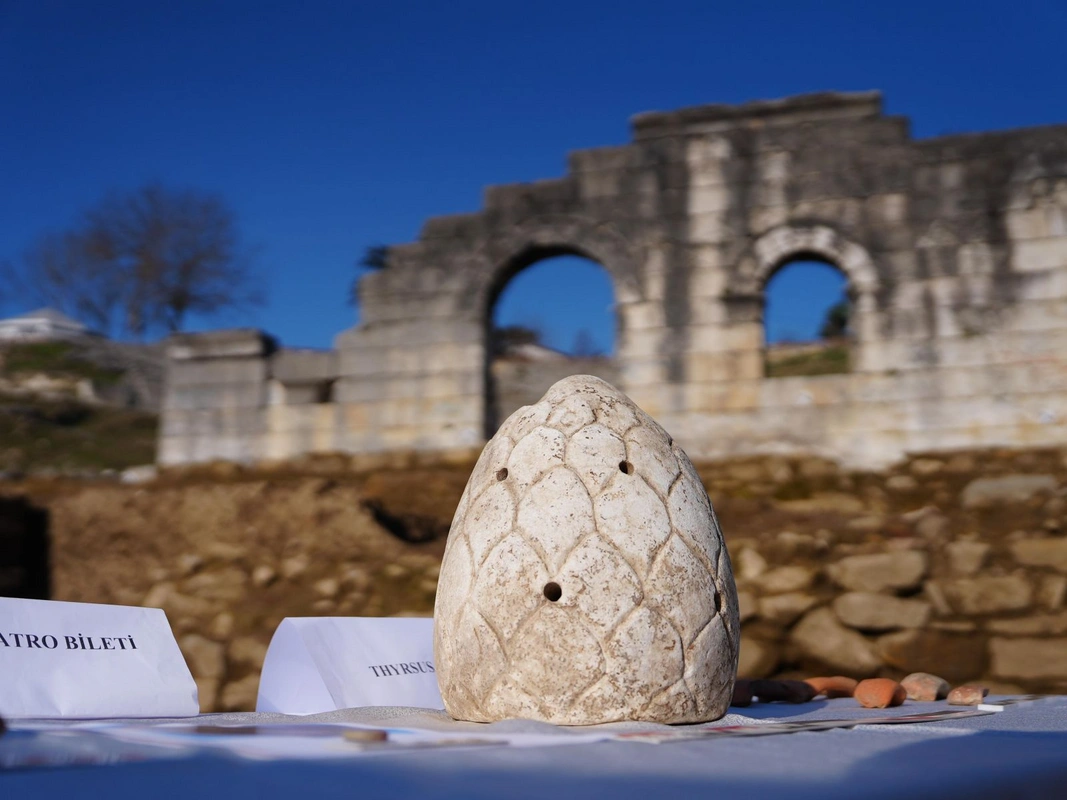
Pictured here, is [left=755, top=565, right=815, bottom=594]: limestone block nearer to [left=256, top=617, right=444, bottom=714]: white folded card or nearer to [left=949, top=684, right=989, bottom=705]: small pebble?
[left=949, top=684, right=989, bottom=705]: small pebble

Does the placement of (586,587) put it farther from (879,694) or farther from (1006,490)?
(1006,490)

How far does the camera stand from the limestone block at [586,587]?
124 inches

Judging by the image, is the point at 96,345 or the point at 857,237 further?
the point at 96,345

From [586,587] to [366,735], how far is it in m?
0.87

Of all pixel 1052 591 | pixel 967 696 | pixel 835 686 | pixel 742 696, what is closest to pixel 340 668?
pixel 742 696

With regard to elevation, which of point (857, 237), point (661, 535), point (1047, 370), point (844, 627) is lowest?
point (844, 627)

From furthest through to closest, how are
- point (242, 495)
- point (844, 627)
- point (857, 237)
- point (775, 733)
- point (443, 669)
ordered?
point (857, 237), point (242, 495), point (844, 627), point (443, 669), point (775, 733)

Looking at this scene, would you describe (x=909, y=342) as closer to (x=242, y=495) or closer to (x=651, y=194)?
(x=651, y=194)

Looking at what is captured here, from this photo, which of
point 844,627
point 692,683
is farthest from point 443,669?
point 844,627

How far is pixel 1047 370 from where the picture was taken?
386 inches

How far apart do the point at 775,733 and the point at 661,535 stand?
0.73m

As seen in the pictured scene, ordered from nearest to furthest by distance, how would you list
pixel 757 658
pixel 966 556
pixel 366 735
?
pixel 366 735, pixel 757 658, pixel 966 556

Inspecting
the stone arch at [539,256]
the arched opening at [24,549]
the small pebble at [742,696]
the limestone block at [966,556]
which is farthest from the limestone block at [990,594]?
the arched opening at [24,549]

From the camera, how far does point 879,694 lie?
442 cm
